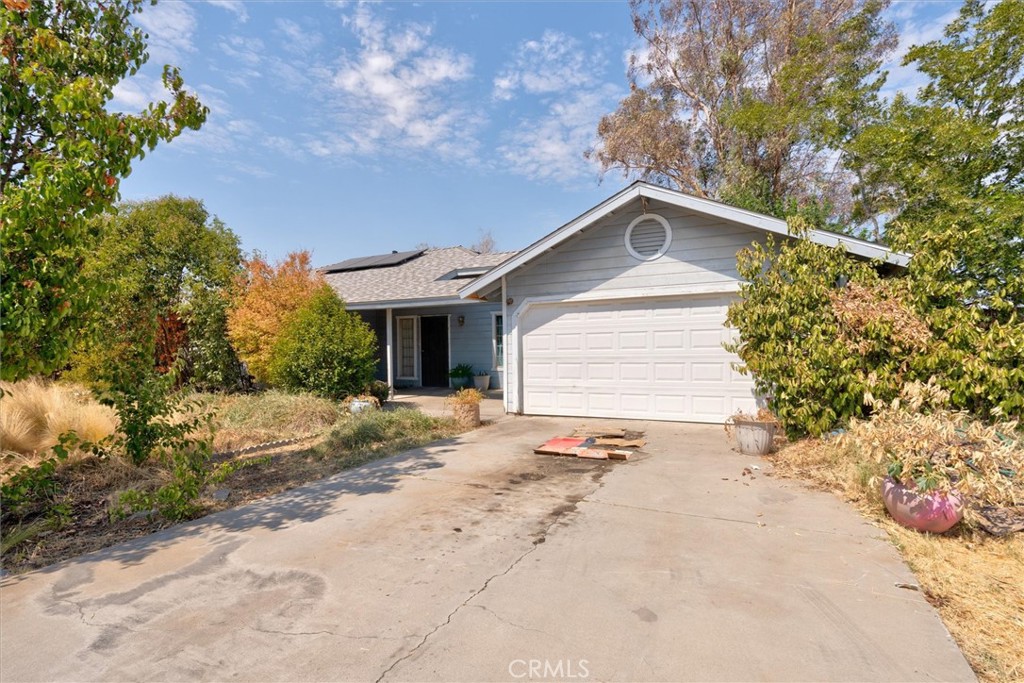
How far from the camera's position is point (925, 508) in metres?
3.77

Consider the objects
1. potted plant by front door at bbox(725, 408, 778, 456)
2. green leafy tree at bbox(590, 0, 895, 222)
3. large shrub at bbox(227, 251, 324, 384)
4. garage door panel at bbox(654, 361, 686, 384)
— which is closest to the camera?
potted plant by front door at bbox(725, 408, 778, 456)

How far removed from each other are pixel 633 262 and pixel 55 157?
25.3ft

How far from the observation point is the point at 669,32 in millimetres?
20312

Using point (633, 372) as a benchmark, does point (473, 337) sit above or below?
above

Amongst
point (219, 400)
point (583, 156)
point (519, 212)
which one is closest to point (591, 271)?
point (219, 400)

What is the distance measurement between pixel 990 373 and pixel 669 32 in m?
19.9

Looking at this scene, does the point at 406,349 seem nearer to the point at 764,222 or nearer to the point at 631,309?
the point at 631,309

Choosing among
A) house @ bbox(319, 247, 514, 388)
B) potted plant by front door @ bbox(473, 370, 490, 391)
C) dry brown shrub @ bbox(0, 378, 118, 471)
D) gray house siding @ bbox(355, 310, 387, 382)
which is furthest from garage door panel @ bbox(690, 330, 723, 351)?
gray house siding @ bbox(355, 310, 387, 382)

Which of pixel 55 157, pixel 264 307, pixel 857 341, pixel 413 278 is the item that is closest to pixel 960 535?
pixel 857 341

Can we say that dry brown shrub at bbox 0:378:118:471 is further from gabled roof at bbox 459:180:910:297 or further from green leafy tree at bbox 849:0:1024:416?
green leafy tree at bbox 849:0:1024:416

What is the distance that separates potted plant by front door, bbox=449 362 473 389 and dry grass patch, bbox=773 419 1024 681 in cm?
1054

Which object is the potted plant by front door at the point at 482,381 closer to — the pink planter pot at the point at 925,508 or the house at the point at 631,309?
the house at the point at 631,309

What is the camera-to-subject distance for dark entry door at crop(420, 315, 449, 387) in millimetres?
15891

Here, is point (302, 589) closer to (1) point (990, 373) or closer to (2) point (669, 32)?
(1) point (990, 373)
